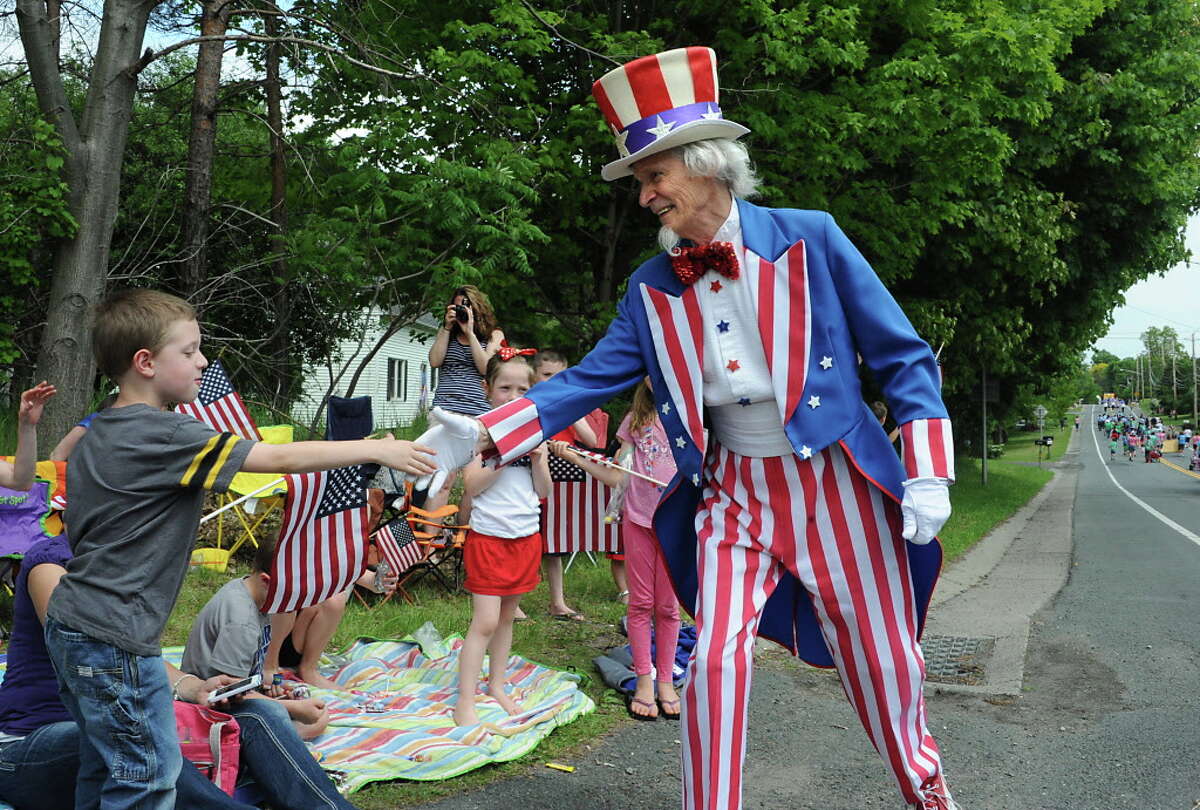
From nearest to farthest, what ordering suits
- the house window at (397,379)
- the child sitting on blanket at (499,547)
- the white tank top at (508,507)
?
the child sitting on blanket at (499,547) → the white tank top at (508,507) → the house window at (397,379)

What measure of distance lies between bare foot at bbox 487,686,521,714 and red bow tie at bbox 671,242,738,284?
8.91ft

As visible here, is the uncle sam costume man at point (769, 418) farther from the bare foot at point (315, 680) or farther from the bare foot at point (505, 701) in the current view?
the bare foot at point (315, 680)

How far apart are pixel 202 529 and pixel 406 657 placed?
369 cm

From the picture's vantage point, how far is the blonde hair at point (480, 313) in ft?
23.8

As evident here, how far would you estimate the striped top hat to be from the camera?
3.10 metres

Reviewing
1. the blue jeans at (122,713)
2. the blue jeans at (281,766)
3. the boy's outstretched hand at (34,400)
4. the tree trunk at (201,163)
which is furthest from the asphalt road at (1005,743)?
the tree trunk at (201,163)

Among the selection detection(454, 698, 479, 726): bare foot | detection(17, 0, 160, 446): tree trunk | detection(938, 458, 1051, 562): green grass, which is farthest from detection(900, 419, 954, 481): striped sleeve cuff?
detection(938, 458, 1051, 562): green grass

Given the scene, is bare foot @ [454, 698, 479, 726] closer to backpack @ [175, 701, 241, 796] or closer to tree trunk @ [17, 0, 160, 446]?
backpack @ [175, 701, 241, 796]

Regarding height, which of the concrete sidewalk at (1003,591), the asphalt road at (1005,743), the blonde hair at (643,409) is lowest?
the concrete sidewalk at (1003,591)

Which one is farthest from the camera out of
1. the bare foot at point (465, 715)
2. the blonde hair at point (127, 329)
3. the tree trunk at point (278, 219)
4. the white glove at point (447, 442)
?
the tree trunk at point (278, 219)

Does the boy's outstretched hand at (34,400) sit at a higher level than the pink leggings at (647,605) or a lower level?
higher

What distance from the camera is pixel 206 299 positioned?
10.4m

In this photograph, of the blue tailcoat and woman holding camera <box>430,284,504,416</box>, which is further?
woman holding camera <box>430,284,504,416</box>

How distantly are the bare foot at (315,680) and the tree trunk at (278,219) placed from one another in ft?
17.1
